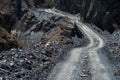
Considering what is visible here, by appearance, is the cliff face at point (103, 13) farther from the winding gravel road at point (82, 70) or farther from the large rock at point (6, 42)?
the winding gravel road at point (82, 70)

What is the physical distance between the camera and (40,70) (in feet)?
106

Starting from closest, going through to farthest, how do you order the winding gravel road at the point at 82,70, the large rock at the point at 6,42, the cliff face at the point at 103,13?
the winding gravel road at the point at 82,70 < the large rock at the point at 6,42 < the cliff face at the point at 103,13

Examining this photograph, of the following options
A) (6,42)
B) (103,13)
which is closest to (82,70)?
(6,42)

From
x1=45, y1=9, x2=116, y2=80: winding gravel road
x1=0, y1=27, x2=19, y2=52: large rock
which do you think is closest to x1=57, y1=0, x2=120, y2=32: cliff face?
x1=0, y1=27, x2=19, y2=52: large rock

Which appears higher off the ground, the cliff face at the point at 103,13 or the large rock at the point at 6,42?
the cliff face at the point at 103,13

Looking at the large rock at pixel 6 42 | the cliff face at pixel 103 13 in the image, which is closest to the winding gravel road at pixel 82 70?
the large rock at pixel 6 42

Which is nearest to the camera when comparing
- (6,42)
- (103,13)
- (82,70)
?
(82,70)

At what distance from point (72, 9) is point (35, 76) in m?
158

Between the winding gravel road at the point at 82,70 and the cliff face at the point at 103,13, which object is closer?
the winding gravel road at the point at 82,70

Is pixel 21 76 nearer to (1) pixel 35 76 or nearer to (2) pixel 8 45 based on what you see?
(1) pixel 35 76

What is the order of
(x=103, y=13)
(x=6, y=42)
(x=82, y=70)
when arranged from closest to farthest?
(x=82, y=70), (x=6, y=42), (x=103, y=13)

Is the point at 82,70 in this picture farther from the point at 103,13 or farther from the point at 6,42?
the point at 103,13

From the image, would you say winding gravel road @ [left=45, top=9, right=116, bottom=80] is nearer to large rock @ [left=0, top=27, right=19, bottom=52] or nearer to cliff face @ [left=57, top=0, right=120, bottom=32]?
large rock @ [left=0, top=27, right=19, bottom=52]

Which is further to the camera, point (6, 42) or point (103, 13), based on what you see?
point (103, 13)
